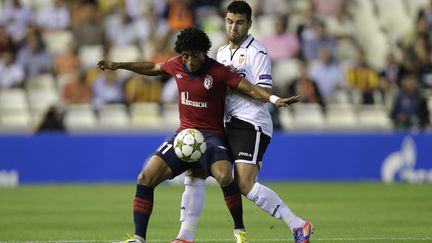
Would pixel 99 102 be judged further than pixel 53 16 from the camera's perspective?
No

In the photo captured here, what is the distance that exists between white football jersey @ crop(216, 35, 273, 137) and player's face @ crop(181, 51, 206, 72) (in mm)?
450

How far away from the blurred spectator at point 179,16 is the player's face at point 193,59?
44.8 feet

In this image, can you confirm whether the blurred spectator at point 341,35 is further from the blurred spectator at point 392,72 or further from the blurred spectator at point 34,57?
the blurred spectator at point 34,57

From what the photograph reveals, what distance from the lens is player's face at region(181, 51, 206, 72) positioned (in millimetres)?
9641

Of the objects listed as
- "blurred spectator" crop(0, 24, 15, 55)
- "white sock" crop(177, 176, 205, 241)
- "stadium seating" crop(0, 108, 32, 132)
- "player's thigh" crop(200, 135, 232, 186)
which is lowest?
"stadium seating" crop(0, 108, 32, 132)

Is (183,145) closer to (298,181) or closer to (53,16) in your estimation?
(298,181)

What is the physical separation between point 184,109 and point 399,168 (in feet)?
40.3

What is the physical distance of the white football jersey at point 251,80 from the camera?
996 centimetres

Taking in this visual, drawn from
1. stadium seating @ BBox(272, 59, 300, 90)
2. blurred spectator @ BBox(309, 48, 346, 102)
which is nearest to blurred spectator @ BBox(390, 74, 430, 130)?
blurred spectator @ BBox(309, 48, 346, 102)

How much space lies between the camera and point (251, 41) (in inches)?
400

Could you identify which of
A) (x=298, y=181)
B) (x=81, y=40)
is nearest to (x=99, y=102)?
(x=81, y=40)

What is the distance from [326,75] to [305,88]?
2.49ft

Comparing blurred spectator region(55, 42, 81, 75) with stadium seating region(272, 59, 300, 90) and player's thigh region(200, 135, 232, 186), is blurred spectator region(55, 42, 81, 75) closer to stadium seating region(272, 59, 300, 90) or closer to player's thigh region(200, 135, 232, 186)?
stadium seating region(272, 59, 300, 90)

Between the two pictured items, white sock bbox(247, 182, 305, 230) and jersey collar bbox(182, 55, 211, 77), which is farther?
jersey collar bbox(182, 55, 211, 77)
